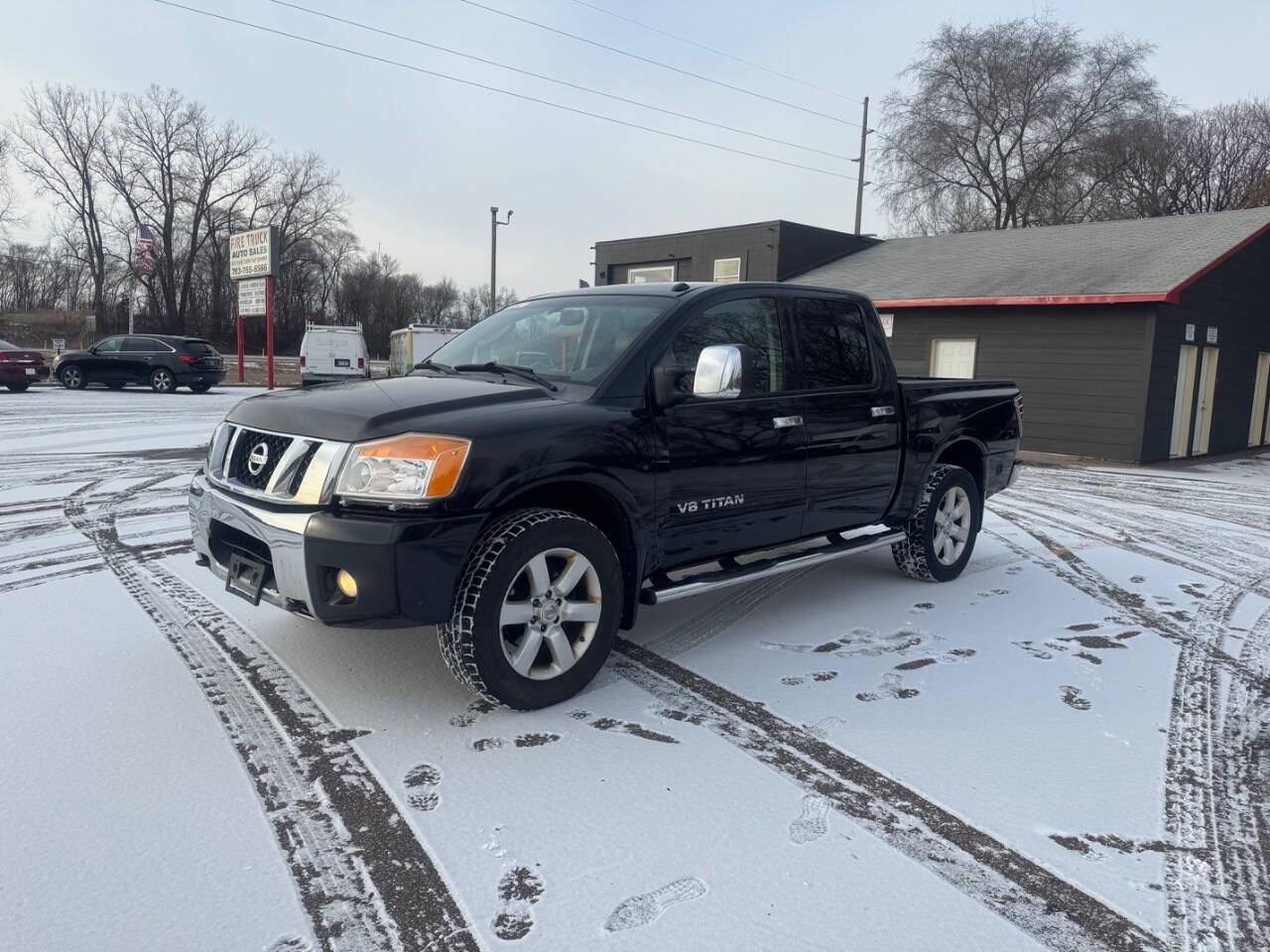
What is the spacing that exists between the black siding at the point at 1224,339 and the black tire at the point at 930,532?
10761 millimetres

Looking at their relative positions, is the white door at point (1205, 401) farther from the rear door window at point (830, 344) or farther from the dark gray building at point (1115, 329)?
the rear door window at point (830, 344)

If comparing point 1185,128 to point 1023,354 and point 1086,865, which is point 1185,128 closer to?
point 1023,354

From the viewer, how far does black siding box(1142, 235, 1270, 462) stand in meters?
14.9

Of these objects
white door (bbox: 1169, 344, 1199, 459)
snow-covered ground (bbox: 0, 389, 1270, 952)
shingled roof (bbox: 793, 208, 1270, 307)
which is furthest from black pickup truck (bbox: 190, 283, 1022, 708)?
white door (bbox: 1169, 344, 1199, 459)

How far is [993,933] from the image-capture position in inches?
92.0

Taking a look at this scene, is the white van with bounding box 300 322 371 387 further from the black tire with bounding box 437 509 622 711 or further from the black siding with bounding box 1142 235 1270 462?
the black tire with bounding box 437 509 622 711

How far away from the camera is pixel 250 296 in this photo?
2973cm

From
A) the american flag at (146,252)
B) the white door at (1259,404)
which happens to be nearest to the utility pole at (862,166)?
the white door at (1259,404)

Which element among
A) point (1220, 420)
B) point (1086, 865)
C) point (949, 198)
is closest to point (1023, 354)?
point (1220, 420)

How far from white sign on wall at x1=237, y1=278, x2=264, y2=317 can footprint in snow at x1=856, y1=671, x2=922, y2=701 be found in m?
28.9

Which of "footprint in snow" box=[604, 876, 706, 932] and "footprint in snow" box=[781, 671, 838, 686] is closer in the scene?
"footprint in snow" box=[604, 876, 706, 932]

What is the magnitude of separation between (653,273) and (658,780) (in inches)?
902

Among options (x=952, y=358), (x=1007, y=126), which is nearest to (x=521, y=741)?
(x=952, y=358)

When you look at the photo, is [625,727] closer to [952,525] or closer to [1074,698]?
[1074,698]
